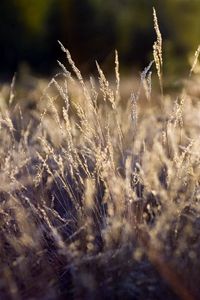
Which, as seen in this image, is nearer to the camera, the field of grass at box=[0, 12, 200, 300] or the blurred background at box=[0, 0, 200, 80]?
the field of grass at box=[0, 12, 200, 300]

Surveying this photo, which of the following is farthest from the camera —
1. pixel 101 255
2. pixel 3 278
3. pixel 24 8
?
pixel 24 8

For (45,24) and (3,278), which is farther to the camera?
(45,24)

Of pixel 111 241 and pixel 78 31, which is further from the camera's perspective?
pixel 78 31

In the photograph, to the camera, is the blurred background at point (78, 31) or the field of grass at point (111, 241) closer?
the field of grass at point (111, 241)

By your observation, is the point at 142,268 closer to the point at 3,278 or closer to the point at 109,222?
the point at 109,222

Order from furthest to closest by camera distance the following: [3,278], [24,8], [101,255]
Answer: [24,8], [3,278], [101,255]

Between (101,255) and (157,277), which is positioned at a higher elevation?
(101,255)

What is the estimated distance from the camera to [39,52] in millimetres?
16547

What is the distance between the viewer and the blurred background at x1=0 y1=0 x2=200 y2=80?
1609 cm

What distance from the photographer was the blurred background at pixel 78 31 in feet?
52.8

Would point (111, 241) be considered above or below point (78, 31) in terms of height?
below

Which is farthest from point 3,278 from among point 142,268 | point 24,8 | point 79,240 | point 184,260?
point 24,8

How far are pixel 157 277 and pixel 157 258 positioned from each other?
7 cm

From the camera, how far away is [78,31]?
16453mm
